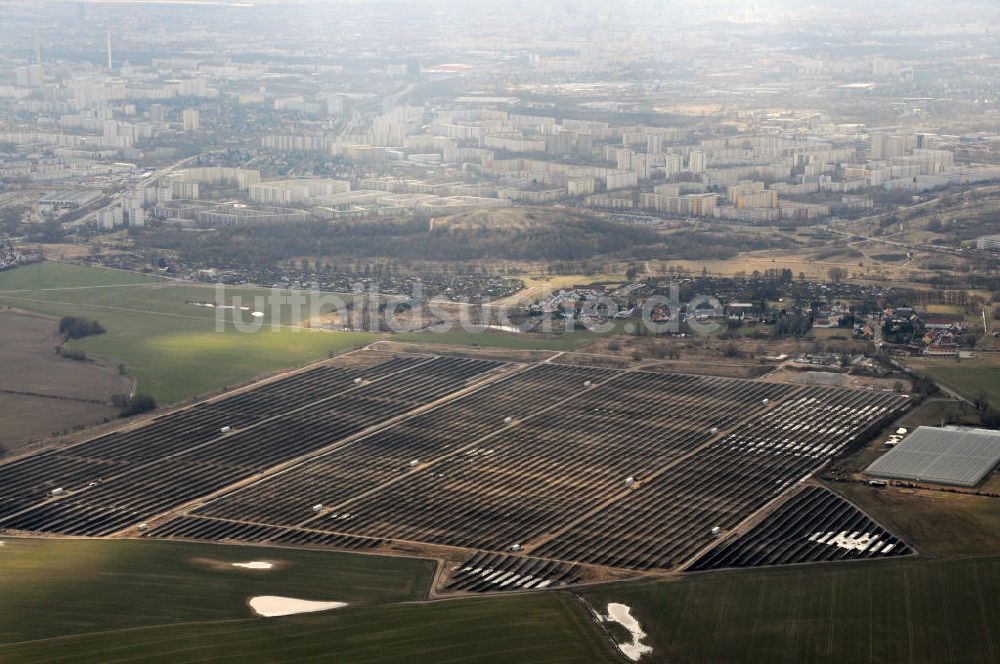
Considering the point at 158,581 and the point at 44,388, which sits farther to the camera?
the point at 44,388

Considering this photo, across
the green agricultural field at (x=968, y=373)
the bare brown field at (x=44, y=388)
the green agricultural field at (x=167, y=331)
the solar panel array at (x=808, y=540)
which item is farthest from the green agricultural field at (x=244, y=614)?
the green agricultural field at (x=968, y=373)

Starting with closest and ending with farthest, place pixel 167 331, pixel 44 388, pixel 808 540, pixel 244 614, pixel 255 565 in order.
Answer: pixel 244 614, pixel 255 565, pixel 808 540, pixel 44 388, pixel 167 331

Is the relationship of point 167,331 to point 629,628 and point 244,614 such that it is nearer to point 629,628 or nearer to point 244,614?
point 244,614

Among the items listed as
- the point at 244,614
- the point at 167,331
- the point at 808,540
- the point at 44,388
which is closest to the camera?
the point at 244,614

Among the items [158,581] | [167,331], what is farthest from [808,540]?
[167,331]

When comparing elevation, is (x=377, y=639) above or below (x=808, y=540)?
below

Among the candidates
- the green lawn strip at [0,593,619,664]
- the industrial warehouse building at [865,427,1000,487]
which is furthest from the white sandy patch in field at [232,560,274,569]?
the industrial warehouse building at [865,427,1000,487]

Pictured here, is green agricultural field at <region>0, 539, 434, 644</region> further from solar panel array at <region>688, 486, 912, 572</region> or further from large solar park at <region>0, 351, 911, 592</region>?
solar panel array at <region>688, 486, 912, 572</region>

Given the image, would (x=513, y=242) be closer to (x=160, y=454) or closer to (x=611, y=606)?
(x=160, y=454)
